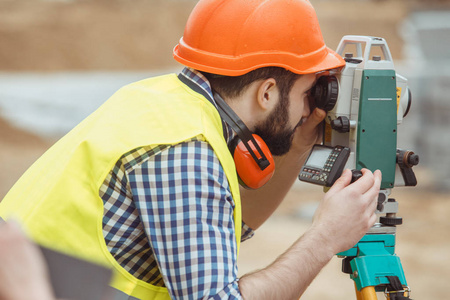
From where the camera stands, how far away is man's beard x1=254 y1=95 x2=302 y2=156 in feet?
6.48

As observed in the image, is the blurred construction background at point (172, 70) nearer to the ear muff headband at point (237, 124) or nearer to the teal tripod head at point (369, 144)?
the teal tripod head at point (369, 144)

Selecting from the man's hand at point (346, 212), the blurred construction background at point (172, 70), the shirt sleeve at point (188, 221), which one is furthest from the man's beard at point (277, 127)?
the blurred construction background at point (172, 70)

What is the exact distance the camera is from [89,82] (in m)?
10.9

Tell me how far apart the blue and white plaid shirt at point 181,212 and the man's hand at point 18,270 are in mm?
885

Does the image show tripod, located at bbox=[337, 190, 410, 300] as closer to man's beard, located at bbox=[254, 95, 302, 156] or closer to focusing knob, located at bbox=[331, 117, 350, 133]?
focusing knob, located at bbox=[331, 117, 350, 133]

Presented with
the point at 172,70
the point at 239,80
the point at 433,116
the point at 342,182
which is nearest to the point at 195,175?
the point at 239,80

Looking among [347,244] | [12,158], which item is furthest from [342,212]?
[12,158]

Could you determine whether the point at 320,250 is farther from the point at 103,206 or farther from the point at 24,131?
the point at 24,131

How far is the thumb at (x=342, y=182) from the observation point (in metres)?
1.95

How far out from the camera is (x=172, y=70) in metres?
12.7

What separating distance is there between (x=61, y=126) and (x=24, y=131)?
0.90 m

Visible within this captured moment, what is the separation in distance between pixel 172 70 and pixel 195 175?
11132 millimetres

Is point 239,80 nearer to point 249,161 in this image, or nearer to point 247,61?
point 247,61

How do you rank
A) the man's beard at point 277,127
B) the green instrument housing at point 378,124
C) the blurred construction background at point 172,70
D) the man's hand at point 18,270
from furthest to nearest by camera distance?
the blurred construction background at point 172,70 < the green instrument housing at point 378,124 < the man's beard at point 277,127 < the man's hand at point 18,270
